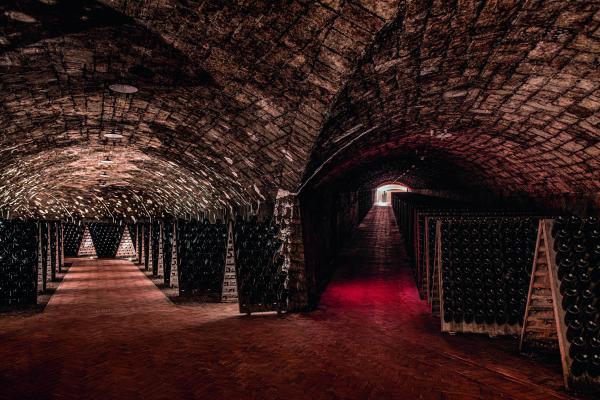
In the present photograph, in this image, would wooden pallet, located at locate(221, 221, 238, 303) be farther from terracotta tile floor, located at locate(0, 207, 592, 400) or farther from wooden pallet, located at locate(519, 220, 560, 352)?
wooden pallet, located at locate(519, 220, 560, 352)

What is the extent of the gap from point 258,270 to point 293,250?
716mm

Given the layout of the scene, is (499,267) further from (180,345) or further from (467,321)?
(180,345)

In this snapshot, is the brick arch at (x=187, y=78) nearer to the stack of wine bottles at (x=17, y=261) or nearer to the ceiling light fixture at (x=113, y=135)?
the ceiling light fixture at (x=113, y=135)

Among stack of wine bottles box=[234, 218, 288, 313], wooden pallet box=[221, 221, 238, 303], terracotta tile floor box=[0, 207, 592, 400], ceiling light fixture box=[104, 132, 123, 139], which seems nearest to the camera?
terracotta tile floor box=[0, 207, 592, 400]

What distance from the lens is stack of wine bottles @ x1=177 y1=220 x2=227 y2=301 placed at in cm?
797

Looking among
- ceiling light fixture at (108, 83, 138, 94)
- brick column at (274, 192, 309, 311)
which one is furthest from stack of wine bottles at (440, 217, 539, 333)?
ceiling light fixture at (108, 83, 138, 94)

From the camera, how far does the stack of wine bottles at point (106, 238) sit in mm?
17219

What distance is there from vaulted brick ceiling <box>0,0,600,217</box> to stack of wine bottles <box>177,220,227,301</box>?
1.39 metres

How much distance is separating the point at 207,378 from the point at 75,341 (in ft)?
7.12

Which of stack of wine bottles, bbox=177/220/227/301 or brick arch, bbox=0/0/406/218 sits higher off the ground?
brick arch, bbox=0/0/406/218

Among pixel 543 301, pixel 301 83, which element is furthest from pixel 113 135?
pixel 543 301

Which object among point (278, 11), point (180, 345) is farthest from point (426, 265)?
point (278, 11)

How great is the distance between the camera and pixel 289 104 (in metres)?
4.87

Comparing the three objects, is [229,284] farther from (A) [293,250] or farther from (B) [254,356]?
(B) [254,356]
